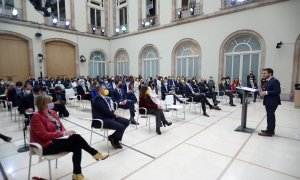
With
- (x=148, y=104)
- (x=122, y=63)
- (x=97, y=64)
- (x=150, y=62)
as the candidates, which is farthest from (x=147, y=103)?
(x=97, y=64)

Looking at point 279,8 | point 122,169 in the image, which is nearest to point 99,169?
point 122,169

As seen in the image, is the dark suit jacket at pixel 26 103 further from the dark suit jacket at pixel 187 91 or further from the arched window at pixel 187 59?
the arched window at pixel 187 59

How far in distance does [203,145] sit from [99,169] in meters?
2.03

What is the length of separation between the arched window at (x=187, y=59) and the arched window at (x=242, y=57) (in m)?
1.89

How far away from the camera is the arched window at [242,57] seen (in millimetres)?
9617

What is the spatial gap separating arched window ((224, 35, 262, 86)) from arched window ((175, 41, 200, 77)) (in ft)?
6.19

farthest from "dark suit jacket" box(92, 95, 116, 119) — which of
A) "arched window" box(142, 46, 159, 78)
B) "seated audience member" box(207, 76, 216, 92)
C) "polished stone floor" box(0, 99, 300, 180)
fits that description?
"arched window" box(142, 46, 159, 78)

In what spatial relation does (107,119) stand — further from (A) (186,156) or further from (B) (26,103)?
(B) (26,103)

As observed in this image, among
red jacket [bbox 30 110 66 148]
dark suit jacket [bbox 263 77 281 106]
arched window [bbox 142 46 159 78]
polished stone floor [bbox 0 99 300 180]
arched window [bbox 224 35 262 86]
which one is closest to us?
red jacket [bbox 30 110 66 148]

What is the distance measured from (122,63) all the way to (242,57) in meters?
10.2

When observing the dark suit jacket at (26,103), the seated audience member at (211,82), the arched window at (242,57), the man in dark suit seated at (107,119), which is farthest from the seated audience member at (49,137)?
the arched window at (242,57)

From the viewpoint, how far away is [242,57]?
33.1ft

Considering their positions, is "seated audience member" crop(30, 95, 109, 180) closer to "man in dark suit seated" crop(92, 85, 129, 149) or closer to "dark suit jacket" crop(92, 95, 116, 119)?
"man in dark suit seated" crop(92, 85, 129, 149)

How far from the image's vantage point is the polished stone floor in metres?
2.59
